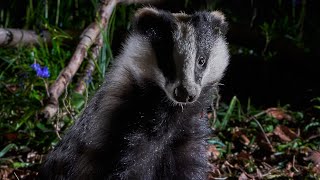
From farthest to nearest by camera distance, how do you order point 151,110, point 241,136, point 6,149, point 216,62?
point 241,136 → point 6,149 → point 216,62 → point 151,110

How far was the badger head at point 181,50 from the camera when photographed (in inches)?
108

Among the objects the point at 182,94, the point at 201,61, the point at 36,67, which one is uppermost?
the point at 201,61

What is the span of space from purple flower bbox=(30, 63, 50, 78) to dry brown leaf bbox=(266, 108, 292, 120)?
1.70 meters

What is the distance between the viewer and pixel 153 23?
9.54 ft

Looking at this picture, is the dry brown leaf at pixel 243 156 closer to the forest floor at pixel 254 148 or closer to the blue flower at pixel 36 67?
the forest floor at pixel 254 148

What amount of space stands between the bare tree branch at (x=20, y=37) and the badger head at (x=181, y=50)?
231 centimetres

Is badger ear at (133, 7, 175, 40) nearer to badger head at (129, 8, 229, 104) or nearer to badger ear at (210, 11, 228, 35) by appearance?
badger head at (129, 8, 229, 104)

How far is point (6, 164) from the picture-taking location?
391 centimetres

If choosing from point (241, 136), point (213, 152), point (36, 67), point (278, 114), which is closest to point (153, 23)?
point (213, 152)

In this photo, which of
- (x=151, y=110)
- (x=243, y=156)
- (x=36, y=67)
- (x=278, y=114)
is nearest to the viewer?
(x=151, y=110)

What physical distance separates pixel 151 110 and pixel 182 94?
19cm

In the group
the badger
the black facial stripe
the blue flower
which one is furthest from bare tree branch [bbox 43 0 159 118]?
the black facial stripe

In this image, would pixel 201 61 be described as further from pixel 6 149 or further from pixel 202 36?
pixel 6 149

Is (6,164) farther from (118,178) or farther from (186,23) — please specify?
(186,23)
